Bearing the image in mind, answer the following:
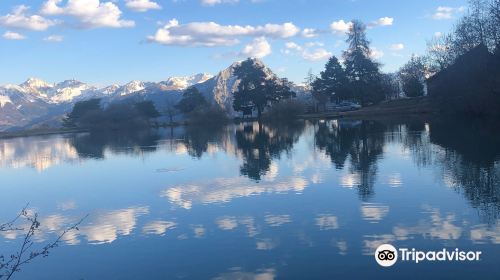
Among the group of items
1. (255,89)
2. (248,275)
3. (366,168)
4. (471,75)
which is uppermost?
(255,89)

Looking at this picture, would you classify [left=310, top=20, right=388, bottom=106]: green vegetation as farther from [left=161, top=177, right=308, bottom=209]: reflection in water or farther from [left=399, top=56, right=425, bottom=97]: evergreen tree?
[left=161, top=177, right=308, bottom=209]: reflection in water

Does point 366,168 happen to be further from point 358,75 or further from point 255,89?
point 255,89

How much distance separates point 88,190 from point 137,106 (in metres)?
96.7

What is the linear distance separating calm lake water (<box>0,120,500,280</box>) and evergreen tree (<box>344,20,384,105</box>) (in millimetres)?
53987

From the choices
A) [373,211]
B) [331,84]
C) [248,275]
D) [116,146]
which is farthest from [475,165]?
[331,84]

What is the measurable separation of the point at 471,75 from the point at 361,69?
34357 millimetres

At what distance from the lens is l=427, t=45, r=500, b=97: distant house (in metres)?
44.6

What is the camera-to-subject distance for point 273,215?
1471 cm

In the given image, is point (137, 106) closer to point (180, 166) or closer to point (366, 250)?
point (180, 166)

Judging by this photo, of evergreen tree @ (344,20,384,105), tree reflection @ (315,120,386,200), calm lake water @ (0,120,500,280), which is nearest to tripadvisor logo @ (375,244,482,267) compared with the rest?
calm lake water @ (0,120,500,280)

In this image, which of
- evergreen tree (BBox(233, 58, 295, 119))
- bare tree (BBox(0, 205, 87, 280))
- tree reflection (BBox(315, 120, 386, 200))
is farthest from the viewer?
evergreen tree (BBox(233, 58, 295, 119))

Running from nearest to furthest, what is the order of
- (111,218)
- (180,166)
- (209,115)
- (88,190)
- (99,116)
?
(111,218)
(88,190)
(180,166)
(209,115)
(99,116)

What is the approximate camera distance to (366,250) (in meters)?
10.9

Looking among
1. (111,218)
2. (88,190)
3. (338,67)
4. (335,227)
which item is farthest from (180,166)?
(338,67)
